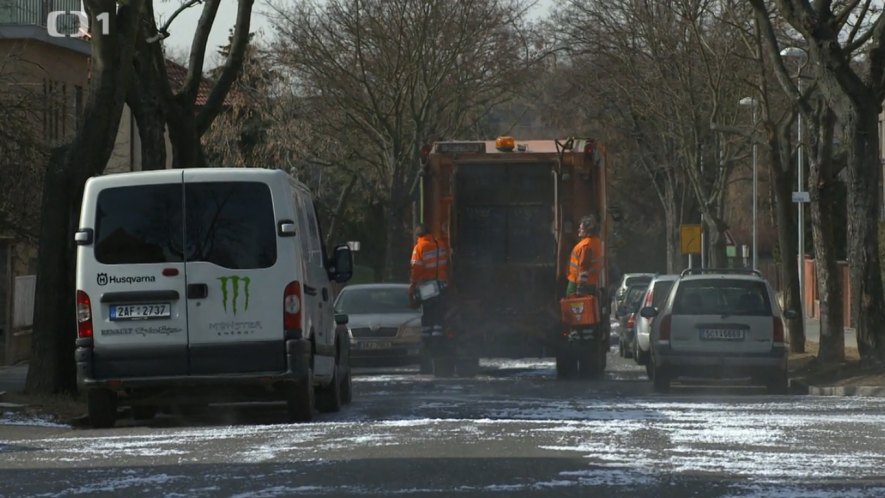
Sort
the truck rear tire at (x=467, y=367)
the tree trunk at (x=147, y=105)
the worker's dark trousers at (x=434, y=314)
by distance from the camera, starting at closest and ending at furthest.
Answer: the tree trunk at (x=147, y=105)
the worker's dark trousers at (x=434, y=314)
the truck rear tire at (x=467, y=367)

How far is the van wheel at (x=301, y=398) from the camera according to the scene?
14.8 m

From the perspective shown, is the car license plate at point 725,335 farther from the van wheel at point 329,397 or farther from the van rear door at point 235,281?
the van rear door at point 235,281

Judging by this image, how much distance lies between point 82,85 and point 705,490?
35175 mm

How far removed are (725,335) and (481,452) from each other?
426 inches

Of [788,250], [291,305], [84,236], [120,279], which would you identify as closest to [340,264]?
[291,305]

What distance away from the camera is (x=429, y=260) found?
2267 cm

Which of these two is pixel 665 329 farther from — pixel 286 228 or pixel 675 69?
pixel 675 69

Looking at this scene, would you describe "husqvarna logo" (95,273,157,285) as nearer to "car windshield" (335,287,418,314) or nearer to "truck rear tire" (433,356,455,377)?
"truck rear tire" (433,356,455,377)

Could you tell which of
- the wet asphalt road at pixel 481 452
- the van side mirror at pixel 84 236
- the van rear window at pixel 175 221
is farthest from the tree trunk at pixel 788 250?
the van side mirror at pixel 84 236

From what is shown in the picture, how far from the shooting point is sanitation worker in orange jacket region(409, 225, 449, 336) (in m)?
22.6

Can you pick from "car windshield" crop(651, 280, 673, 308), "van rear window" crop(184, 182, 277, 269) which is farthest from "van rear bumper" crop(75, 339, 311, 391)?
"car windshield" crop(651, 280, 673, 308)

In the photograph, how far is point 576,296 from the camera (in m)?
22.5

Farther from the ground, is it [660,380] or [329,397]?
[329,397]

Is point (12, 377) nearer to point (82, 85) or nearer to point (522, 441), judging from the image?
point (522, 441)
